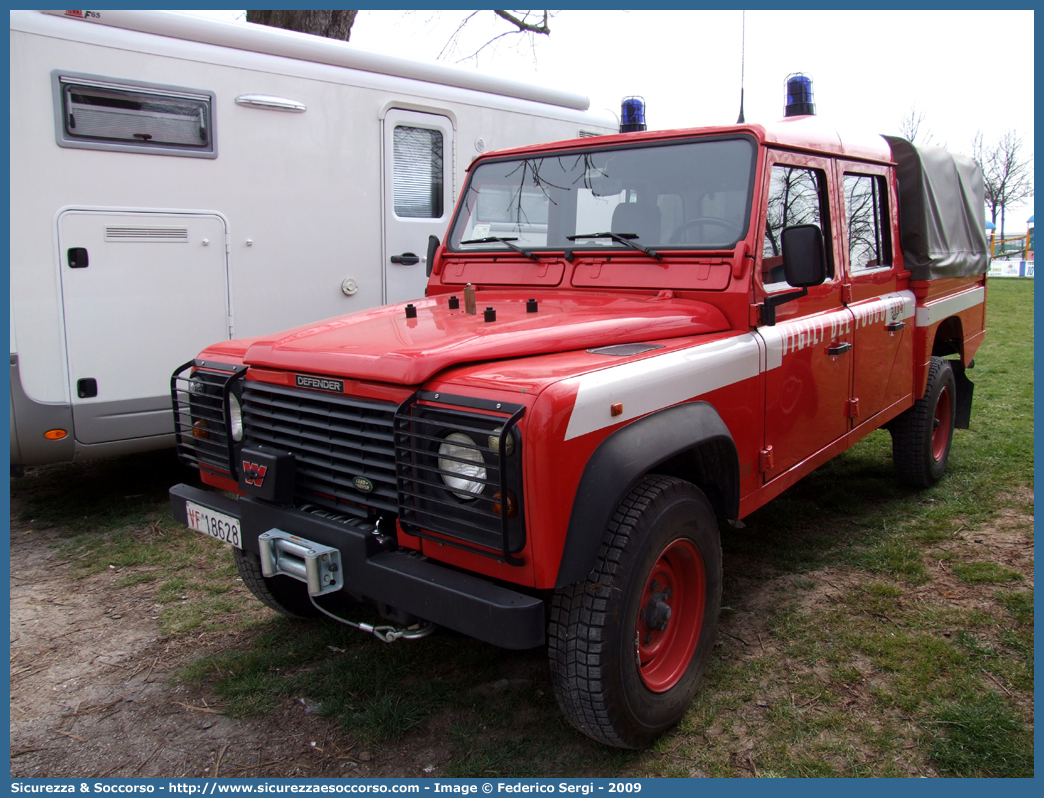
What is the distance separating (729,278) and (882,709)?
180 cm

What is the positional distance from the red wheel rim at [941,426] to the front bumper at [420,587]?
442 cm

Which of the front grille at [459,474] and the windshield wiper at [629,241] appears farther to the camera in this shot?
the windshield wiper at [629,241]

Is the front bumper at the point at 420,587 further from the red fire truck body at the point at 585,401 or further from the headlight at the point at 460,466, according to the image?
the headlight at the point at 460,466

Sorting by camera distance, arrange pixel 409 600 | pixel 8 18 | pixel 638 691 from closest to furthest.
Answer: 1. pixel 409 600
2. pixel 638 691
3. pixel 8 18

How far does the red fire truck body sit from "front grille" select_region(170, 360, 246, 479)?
0.01 metres

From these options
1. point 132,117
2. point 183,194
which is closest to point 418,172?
point 183,194

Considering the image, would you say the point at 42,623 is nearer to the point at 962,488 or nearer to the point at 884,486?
the point at 884,486

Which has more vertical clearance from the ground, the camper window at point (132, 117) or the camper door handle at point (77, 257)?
the camper window at point (132, 117)

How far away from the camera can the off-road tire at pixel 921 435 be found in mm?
5203

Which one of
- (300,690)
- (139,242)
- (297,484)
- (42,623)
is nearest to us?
(297,484)

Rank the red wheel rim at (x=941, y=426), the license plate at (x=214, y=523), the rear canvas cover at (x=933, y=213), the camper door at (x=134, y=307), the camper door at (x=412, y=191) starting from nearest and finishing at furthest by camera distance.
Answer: the license plate at (x=214, y=523) < the camper door at (x=134, y=307) < the rear canvas cover at (x=933, y=213) < the red wheel rim at (x=941, y=426) < the camper door at (x=412, y=191)

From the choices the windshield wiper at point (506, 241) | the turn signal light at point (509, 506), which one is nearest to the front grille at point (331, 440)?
Answer: the turn signal light at point (509, 506)

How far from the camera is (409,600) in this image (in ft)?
7.96

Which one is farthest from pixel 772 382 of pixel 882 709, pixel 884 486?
pixel 884 486
